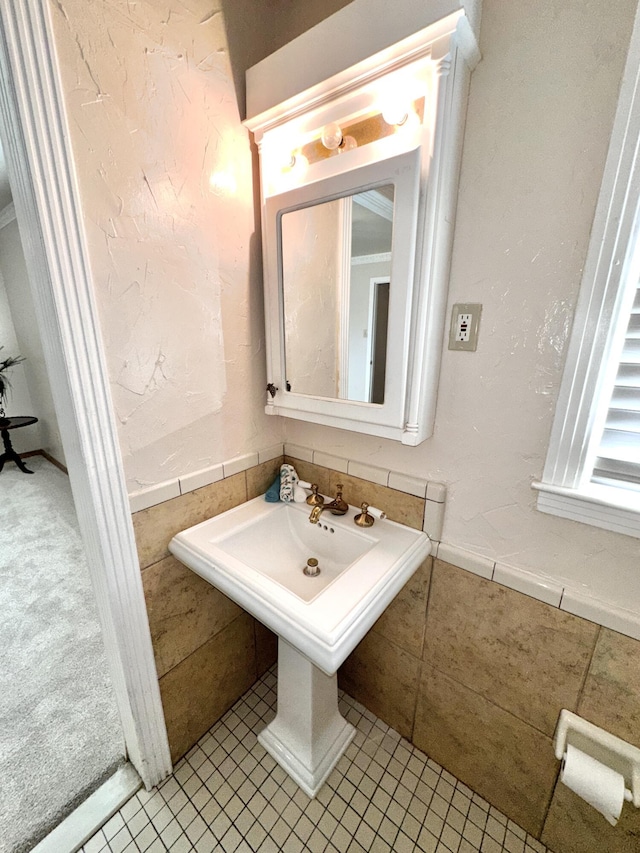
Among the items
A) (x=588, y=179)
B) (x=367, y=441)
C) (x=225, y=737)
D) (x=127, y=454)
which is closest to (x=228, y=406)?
(x=127, y=454)

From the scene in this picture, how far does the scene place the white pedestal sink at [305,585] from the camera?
2.58ft

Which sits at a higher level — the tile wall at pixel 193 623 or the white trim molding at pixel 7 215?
the white trim molding at pixel 7 215

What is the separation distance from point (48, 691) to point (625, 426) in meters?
2.21

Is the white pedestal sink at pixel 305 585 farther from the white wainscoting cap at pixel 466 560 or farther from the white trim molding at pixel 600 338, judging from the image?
the white trim molding at pixel 600 338

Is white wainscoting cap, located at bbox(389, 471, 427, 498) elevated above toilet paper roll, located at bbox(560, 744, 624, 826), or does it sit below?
above

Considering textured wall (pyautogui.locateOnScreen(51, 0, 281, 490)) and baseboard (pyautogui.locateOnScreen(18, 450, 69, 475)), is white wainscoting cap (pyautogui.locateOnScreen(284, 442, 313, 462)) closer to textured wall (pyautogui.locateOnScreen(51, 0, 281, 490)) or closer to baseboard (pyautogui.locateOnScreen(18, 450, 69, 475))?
textured wall (pyautogui.locateOnScreen(51, 0, 281, 490))

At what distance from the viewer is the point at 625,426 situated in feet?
2.50

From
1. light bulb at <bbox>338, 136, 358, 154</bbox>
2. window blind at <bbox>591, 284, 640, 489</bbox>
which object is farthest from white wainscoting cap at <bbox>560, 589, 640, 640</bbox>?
light bulb at <bbox>338, 136, 358, 154</bbox>

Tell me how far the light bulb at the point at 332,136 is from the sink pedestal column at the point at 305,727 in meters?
1.43

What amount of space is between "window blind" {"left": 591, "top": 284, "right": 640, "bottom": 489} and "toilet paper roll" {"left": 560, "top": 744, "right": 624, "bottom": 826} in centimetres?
68

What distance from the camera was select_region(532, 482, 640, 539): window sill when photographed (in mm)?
736

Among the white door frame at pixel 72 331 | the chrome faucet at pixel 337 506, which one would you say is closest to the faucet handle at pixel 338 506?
the chrome faucet at pixel 337 506

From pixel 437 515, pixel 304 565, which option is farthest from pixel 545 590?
pixel 304 565

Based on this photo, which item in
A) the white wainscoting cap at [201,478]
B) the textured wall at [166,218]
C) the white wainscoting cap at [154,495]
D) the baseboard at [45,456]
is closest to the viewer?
the textured wall at [166,218]
